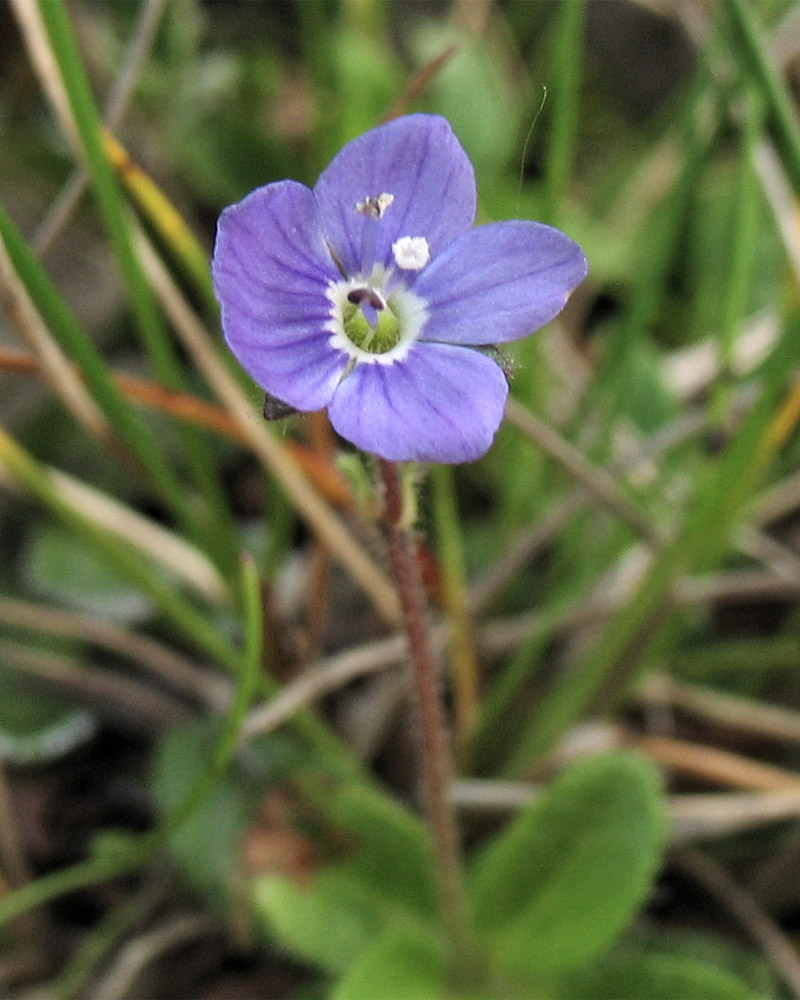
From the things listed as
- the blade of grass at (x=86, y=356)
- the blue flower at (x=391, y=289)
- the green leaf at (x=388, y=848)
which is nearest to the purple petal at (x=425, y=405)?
the blue flower at (x=391, y=289)

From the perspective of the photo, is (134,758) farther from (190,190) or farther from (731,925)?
(190,190)

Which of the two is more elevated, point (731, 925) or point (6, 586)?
point (6, 586)

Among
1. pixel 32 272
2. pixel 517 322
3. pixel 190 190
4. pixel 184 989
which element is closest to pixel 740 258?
pixel 517 322

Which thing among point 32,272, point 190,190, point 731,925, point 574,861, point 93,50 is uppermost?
point 93,50

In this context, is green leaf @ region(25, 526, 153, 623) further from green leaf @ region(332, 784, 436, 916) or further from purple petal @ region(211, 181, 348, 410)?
purple petal @ region(211, 181, 348, 410)

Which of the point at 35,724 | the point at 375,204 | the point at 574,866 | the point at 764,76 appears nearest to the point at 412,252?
the point at 375,204

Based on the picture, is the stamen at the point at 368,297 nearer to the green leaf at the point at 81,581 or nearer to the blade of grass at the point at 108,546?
the blade of grass at the point at 108,546
